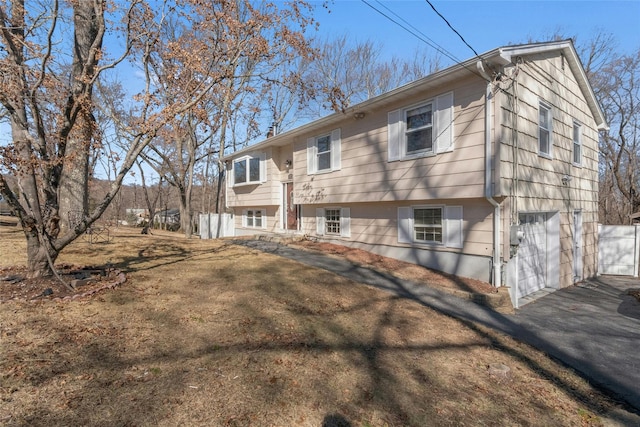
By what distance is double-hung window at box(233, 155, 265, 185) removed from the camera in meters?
15.4

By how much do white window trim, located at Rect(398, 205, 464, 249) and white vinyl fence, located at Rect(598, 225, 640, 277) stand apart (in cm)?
785

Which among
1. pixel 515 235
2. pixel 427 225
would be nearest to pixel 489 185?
pixel 515 235

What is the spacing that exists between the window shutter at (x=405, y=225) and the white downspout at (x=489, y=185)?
2408 mm

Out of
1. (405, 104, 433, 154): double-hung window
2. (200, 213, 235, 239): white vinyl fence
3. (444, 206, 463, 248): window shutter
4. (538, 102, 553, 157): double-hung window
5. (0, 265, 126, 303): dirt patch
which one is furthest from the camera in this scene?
(200, 213, 235, 239): white vinyl fence

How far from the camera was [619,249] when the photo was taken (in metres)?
11.8

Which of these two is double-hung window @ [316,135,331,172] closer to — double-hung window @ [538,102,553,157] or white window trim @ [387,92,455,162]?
white window trim @ [387,92,455,162]

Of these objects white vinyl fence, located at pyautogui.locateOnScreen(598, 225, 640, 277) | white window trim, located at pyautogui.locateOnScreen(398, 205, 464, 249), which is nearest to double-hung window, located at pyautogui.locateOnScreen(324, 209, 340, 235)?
white window trim, located at pyautogui.locateOnScreen(398, 205, 464, 249)

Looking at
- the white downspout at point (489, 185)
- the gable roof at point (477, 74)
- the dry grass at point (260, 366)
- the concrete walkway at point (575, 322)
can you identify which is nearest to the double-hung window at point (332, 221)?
the concrete walkway at point (575, 322)

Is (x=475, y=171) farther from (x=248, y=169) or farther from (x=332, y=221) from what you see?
(x=248, y=169)

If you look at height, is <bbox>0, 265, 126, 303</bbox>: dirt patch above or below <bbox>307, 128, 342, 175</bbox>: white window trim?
below

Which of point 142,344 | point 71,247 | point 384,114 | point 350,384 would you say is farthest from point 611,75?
point 71,247

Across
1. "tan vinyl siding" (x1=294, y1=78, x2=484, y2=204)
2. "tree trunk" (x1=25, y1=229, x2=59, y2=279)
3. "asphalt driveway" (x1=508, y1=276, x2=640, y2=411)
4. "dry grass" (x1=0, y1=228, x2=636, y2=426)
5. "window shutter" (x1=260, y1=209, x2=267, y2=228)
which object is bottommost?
"asphalt driveway" (x1=508, y1=276, x2=640, y2=411)

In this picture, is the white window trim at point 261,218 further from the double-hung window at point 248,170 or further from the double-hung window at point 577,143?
the double-hung window at point 577,143

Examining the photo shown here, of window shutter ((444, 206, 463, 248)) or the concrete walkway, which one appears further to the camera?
window shutter ((444, 206, 463, 248))
